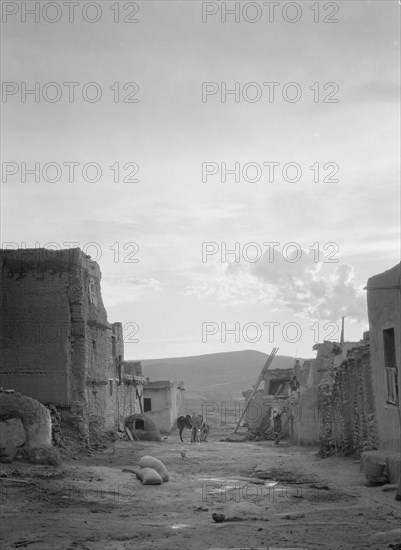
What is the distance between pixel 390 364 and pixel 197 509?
563 cm

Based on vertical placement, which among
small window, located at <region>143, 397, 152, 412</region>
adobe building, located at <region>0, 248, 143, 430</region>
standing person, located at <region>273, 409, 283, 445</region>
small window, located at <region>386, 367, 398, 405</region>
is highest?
adobe building, located at <region>0, 248, 143, 430</region>

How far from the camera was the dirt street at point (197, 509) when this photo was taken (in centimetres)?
856

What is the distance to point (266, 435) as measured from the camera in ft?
125

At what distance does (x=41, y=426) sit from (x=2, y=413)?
110 cm

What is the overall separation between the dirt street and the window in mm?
1925

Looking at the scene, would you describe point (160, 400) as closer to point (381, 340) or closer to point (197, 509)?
point (381, 340)

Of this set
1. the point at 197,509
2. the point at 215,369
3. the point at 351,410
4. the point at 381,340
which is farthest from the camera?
the point at 215,369

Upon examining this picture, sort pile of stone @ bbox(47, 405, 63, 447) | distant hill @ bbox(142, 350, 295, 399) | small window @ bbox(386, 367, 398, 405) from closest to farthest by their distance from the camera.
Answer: small window @ bbox(386, 367, 398, 405)
pile of stone @ bbox(47, 405, 63, 447)
distant hill @ bbox(142, 350, 295, 399)

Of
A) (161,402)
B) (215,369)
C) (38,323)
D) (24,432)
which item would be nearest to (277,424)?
(161,402)

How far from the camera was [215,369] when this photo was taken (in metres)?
144

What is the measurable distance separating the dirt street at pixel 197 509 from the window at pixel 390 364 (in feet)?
6.32

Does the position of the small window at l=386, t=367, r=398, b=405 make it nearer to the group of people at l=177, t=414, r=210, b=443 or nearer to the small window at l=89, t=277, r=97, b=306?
the small window at l=89, t=277, r=97, b=306

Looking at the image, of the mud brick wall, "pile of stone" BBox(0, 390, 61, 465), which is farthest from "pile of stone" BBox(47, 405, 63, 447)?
the mud brick wall

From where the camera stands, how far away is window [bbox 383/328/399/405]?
1424cm
